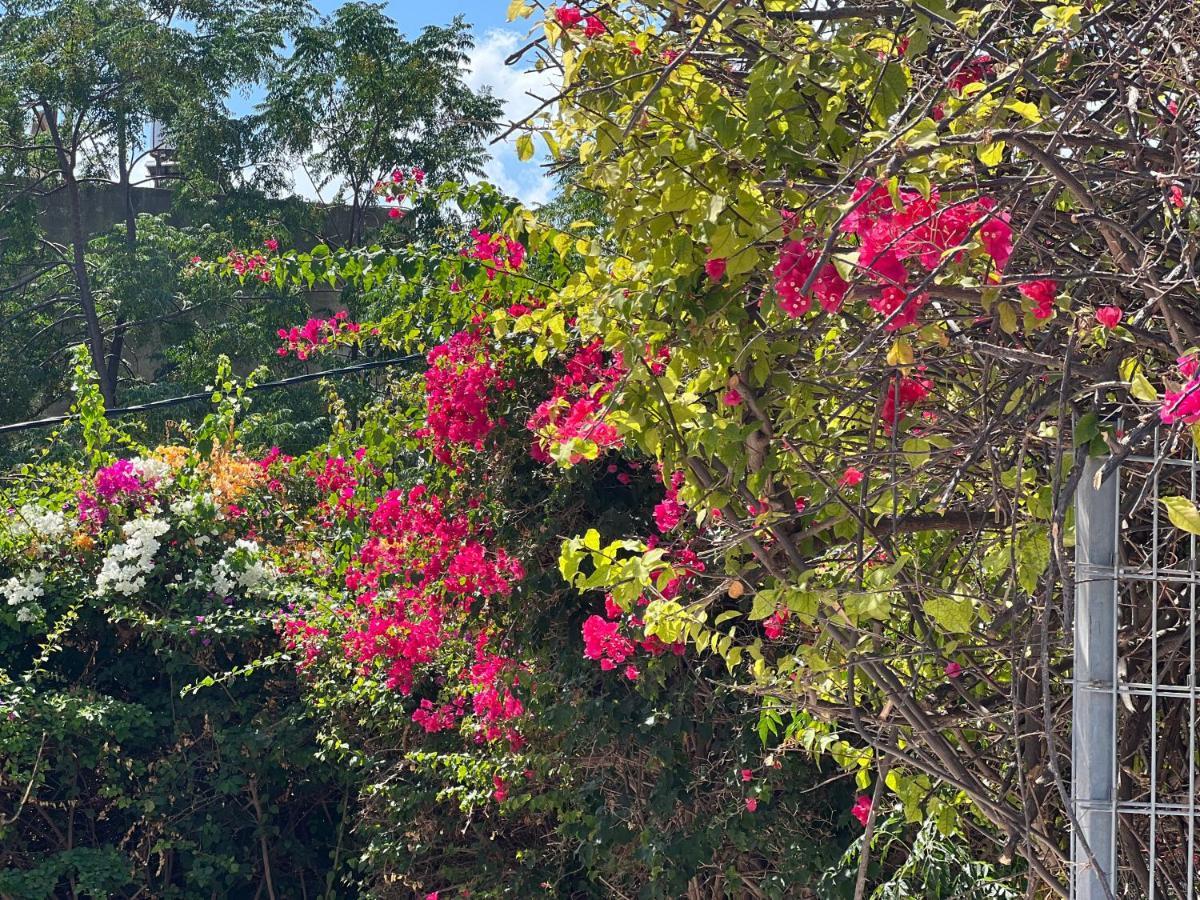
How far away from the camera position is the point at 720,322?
2.18 meters

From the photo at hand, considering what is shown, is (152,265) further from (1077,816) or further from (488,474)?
(1077,816)

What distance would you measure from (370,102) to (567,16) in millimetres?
15797

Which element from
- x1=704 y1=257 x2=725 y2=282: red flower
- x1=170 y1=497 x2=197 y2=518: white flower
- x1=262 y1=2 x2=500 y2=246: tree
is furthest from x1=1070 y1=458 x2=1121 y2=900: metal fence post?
x1=262 y1=2 x2=500 y2=246: tree

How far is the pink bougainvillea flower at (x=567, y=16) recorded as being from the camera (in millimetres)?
2245

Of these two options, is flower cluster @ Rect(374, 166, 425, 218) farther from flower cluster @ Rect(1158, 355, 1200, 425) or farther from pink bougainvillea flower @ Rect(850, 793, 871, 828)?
flower cluster @ Rect(1158, 355, 1200, 425)

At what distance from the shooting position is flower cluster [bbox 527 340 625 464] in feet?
8.18

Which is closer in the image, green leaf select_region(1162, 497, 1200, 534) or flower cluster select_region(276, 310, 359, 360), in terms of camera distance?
green leaf select_region(1162, 497, 1200, 534)

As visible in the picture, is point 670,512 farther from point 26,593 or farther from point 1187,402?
point 26,593

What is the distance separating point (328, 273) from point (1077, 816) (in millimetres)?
3327

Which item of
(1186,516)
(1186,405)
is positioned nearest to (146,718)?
(1186,516)

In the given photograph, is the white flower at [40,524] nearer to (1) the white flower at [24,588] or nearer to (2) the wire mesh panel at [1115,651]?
(1) the white flower at [24,588]

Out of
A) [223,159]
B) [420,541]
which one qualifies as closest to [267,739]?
[420,541]

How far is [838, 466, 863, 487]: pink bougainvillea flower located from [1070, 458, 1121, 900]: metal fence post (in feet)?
1.54

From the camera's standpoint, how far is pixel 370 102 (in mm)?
17344
